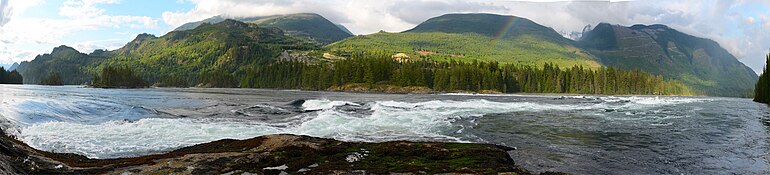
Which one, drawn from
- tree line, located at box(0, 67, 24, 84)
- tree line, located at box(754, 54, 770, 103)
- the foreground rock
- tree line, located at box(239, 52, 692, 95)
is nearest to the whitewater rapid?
the foreground rock

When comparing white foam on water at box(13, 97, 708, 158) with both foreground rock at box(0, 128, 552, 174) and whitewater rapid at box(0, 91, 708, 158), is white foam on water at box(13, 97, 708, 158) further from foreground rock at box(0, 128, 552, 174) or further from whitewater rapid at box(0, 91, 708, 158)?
foreground rock at box(0, 128, 552, 174)

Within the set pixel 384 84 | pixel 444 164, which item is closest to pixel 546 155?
pixel 444 164

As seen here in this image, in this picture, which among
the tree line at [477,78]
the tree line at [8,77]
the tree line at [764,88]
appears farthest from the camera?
the tree line at [8,77]

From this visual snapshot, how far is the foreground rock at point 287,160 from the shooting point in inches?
331

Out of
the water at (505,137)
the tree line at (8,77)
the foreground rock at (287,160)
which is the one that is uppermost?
the tree line at (8,77)

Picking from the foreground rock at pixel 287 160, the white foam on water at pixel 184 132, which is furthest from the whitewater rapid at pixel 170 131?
the foreground rock at pixel 287 160

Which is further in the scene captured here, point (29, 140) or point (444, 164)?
point (29, 140)

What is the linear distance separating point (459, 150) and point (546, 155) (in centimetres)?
318

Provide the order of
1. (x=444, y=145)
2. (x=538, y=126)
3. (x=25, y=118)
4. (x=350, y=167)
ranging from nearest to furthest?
1. (x=350, y=167)
2. (x=444, y=145)
3. (x=25, y=118)
4. (x=538, y=126)

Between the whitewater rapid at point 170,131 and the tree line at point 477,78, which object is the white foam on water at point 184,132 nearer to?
the whitewater rapid at point 170,131

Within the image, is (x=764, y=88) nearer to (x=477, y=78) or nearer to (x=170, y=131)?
(x=477, y=78)

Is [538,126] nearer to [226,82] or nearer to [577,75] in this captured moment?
[577,75]

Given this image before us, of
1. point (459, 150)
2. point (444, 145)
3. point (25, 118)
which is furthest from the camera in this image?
point (25, 118)

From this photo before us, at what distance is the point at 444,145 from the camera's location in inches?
510
